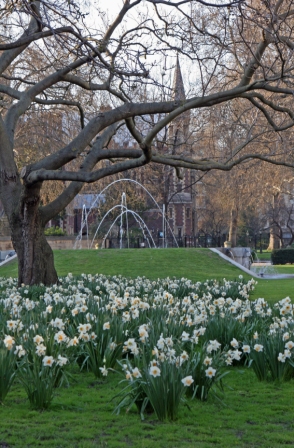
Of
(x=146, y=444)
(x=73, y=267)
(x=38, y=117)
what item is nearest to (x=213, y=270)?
(x=73, y=267)

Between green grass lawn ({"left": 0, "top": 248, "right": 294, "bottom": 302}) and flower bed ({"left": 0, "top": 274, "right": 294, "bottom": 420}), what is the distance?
998 cm

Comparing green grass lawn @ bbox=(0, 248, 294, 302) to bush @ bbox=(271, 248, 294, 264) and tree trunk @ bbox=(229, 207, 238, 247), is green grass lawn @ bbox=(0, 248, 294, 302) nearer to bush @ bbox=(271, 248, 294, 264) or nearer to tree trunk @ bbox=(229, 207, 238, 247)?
bush @ bbox=(271, 248, 294, 264)

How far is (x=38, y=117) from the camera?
87.2 ft

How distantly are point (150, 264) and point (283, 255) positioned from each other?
54.4ft

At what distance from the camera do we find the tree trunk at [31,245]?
37.0 feet

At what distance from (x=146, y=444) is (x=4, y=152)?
28.1ft

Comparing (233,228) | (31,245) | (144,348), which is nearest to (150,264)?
(31,245)

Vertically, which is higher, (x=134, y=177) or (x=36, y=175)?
(x=134, y=177)

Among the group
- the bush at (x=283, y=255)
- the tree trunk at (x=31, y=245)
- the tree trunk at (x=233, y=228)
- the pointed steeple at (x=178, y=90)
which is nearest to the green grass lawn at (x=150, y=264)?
the pointed steeple at (x=178, y=90)

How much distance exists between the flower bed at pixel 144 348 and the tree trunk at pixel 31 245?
3271 millimetres

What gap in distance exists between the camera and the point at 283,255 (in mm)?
34344

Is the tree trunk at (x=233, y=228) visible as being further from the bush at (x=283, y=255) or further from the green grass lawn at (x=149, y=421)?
the green grass lawn at (x=149, y=421)

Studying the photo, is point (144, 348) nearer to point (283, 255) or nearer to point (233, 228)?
point (283, 255)

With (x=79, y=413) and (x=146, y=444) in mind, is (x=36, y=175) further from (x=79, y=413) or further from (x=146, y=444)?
(x=146, y=444)
